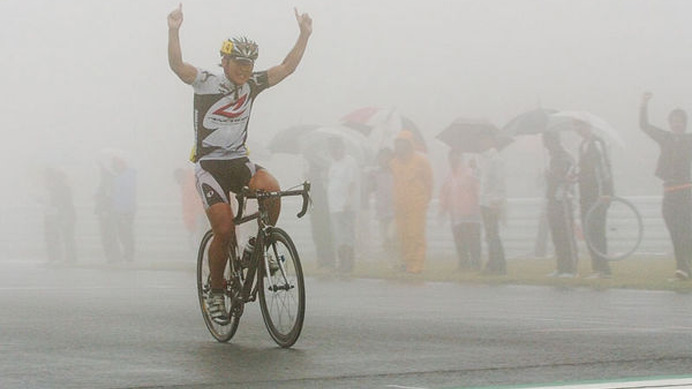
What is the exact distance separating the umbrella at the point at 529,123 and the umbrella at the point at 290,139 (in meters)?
2.88

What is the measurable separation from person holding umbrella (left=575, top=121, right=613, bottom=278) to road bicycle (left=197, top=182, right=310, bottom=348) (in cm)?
860

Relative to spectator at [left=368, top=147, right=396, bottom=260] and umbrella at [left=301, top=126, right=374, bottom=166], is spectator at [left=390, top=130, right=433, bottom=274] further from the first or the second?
umbrella at [left=301, top=126, right=374, bottom=166]

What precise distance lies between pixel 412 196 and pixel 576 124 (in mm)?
1967

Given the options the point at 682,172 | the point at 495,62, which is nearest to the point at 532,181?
the point at 495,62

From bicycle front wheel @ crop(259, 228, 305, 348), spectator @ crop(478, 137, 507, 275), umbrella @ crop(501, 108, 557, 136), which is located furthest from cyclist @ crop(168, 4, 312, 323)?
umbrella @ crop(501, 108, 557, 136)

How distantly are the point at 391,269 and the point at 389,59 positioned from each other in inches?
143

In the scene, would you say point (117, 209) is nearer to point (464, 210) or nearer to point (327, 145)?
point (327, 145)

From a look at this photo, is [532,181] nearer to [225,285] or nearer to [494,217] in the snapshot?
[494,217]

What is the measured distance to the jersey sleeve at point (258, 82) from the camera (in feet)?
29.6

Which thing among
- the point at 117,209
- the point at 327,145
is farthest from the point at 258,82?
the point at 117,209

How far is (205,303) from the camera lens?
9.43 m

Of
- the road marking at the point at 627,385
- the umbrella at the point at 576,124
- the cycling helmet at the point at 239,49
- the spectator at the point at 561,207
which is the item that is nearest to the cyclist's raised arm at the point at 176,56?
the cycling helmet at the point at 239,49

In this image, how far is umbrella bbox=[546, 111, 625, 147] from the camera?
62.5ft

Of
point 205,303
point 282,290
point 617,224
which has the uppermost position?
point 282,290
